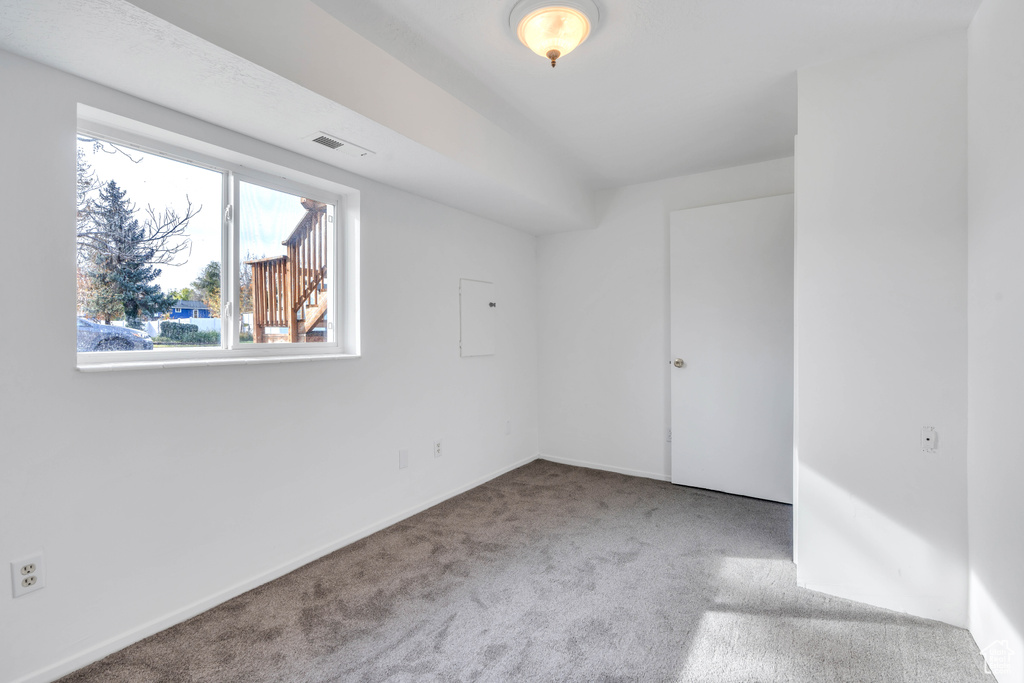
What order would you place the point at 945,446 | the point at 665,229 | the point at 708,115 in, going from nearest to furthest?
1. the point at 945,446
2. the point at 708,115
3. the point at 665,229

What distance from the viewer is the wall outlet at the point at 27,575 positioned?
1.64 meters

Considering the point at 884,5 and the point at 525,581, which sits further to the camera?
the point at 525,581

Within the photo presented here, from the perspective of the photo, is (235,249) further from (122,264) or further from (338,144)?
(338,144)

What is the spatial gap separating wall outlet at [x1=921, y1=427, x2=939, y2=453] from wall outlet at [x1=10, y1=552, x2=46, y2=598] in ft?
11.4

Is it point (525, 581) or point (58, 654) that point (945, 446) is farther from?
point (58, 654)

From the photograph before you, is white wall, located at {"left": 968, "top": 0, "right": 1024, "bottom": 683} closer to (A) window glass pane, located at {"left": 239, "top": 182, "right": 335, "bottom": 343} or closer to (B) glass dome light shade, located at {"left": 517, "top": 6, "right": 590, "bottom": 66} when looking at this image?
(B) glass dome light shade, located at {"left": 517, "top": 6, "right": 590, "bottom": 66}

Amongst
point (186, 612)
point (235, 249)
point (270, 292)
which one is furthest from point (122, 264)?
point (186, 612)

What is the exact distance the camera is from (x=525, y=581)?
2385 millimetres

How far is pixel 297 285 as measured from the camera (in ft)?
8.96

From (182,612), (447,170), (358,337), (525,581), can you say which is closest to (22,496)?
(182,612)

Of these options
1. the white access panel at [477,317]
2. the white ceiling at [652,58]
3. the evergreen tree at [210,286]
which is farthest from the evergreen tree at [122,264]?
the white access panel at [477,317]

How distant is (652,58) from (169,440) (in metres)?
2.76

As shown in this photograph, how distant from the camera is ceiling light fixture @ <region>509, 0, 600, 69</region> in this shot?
6.14 feet

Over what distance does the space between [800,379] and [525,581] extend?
5.49ft
